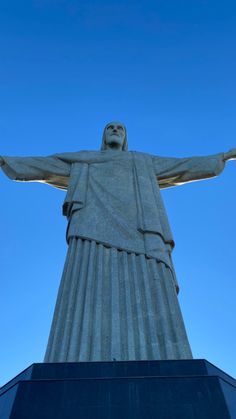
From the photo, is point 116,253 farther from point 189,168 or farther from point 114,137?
point 114,137

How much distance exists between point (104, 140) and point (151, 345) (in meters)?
5.98

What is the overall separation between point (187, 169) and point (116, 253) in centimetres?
354

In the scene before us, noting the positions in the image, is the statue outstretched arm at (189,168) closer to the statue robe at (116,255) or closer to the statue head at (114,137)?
the statue robe at (116,255)

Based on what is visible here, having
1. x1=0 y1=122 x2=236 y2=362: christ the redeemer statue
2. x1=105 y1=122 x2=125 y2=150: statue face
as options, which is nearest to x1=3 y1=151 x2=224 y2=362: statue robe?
x1=0 y1=122 x2=236 y2=362: christ the redeemer statue

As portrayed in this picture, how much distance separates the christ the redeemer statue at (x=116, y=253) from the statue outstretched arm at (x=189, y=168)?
0.02 metres

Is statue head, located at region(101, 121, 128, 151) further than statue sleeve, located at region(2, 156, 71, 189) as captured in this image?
Yes

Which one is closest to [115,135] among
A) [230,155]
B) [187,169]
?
[187,169]

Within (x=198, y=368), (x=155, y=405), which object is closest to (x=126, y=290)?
(x=198, y=368)

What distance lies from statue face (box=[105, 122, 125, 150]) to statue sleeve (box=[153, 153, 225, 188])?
920 mm

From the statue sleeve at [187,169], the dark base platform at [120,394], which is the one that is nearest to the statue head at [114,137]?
the statue sleeve at [187,169]

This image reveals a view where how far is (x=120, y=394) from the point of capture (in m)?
4.57

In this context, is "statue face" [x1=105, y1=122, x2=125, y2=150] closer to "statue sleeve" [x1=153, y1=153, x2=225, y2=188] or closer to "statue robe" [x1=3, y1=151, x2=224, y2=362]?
"statue robe" [x1=3, y1=151, x2=224, y2=362]

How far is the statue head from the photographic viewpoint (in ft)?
35.3

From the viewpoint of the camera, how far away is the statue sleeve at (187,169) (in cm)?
1023
